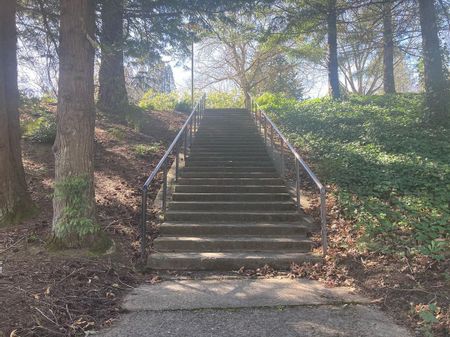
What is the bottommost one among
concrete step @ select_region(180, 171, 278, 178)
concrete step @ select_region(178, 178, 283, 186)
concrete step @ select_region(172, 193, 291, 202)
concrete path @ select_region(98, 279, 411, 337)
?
concrete path @ select_region(98, 279, 411, 337)

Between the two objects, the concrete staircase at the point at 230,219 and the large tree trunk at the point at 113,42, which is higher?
the large tree trunk at the point at 113,42

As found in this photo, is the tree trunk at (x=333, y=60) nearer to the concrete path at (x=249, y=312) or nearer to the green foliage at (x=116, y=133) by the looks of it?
the green foliage at (x=116, y=133)

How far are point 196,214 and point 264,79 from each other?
24291 millimetres

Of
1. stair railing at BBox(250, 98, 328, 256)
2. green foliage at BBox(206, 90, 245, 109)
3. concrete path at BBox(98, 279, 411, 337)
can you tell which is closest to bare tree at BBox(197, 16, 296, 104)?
green foliage at BBox(206, 90, 245, 109)

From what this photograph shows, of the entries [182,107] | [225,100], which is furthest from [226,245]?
[225,100]

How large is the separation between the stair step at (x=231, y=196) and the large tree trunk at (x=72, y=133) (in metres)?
2.50

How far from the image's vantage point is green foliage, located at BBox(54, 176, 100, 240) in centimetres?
500

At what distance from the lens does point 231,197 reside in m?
7.42

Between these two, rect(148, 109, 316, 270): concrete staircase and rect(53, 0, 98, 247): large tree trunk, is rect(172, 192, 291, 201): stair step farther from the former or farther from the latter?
rect(53, 0, 98, 247): large tree trunk

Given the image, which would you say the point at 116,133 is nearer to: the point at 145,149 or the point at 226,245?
the point at 145,149

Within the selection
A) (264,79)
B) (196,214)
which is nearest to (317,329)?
(196,214)

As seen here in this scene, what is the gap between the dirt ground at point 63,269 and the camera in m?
3.59

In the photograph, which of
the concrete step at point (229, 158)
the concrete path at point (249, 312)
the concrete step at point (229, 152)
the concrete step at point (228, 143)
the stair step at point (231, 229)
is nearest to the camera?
the concrete path at point (249, 312)

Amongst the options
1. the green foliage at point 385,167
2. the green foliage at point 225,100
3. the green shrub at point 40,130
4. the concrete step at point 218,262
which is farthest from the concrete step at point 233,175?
the green foliage at point 225,100
